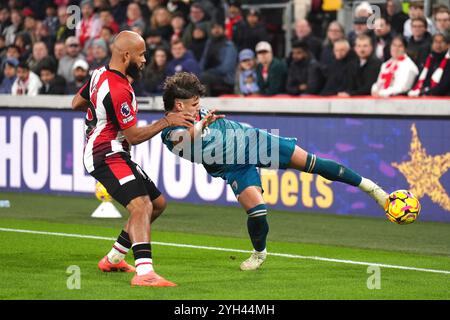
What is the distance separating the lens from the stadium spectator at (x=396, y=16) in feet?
58.9

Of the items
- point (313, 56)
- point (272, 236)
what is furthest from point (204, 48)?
point (272, 236)

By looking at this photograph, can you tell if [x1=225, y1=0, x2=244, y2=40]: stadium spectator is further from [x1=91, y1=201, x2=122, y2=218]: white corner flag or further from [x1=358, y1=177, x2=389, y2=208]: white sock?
[x1=358, y1=177, x2=389, y2=208]: white sock

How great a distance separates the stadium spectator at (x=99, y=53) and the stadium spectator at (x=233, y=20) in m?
2.28

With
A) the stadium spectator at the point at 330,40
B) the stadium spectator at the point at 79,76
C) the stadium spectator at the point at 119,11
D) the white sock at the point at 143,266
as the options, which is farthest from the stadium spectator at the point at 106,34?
the white sock at the point at 143,266

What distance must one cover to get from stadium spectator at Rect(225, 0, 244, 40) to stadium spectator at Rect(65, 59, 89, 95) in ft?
8.60

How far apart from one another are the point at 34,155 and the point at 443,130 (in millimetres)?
7262

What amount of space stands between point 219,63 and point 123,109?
998 cm

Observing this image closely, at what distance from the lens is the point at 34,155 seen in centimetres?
1881

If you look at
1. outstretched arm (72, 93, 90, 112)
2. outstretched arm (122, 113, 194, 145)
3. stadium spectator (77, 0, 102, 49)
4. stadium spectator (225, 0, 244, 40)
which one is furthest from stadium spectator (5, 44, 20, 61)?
outstretched arm (122, 113, 194, 145)

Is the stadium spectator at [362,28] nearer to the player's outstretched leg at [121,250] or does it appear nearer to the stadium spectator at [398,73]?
the stadium spectator at [398,73]

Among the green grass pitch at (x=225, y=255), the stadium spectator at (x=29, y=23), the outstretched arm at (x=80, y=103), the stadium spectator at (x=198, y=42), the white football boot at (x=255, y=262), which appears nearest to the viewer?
the green grass pitch at (x=225, y=255)

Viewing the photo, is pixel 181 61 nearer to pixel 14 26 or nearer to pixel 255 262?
pixel 14 26
